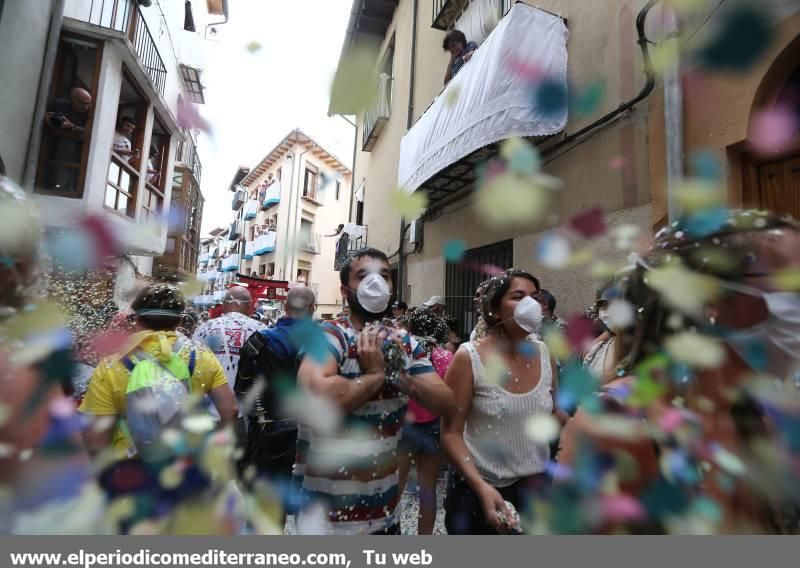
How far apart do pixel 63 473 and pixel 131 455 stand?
1.76ft

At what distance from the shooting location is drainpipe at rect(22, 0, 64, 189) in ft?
17.6

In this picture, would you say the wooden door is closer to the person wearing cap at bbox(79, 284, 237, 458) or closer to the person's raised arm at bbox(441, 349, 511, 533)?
the person's raised arm at bbox(441, 349, 511, 533)

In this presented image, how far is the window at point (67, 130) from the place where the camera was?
230 inches

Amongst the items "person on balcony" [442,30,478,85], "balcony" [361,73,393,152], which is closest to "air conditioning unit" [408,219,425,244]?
"person on balcony" [442,30,478,85]

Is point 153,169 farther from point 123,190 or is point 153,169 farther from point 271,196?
point 271,196

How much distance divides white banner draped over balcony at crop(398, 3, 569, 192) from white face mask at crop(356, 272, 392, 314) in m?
3.00

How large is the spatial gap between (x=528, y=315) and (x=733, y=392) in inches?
36.7

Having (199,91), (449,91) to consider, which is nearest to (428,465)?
(449,91)

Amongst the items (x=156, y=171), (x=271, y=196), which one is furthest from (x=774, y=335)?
(x=271, y=196)

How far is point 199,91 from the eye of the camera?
37.4ft

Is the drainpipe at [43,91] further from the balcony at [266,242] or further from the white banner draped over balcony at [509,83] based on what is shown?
the balcony at [266,242]

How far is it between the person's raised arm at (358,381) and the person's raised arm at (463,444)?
465mm

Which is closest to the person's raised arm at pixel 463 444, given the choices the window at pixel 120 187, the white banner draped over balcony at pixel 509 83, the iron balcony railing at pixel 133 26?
the white banner draped over balcony at pixel 509 83

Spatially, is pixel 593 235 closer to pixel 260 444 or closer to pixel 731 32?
pixel 731 32
